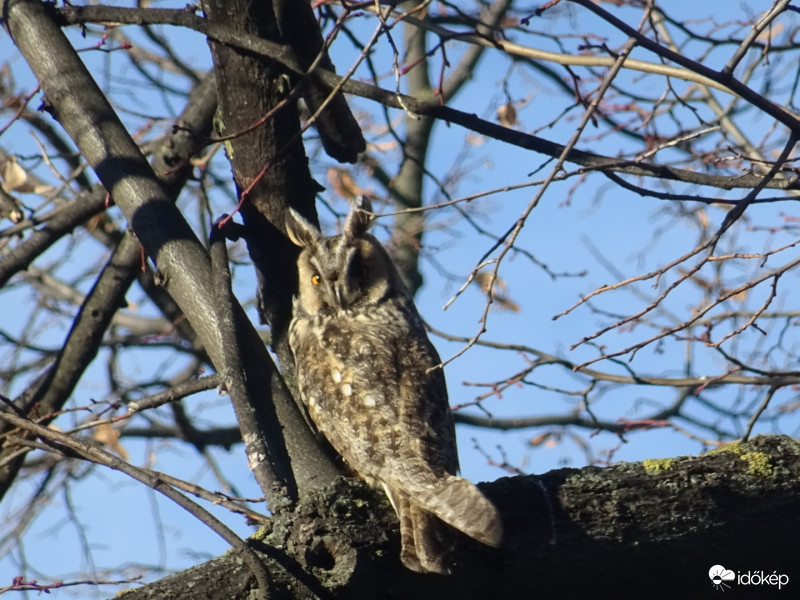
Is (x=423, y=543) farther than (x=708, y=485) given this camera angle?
No

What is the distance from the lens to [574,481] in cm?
243

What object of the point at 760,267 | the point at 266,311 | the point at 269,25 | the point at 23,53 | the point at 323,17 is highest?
the point at 323,17

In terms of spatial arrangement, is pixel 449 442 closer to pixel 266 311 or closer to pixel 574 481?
pixel 574 481

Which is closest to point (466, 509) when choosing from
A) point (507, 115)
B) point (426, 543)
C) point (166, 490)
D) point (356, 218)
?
point (426, 543)

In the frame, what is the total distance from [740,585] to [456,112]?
167 centimetres

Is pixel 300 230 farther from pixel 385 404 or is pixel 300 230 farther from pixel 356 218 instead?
pixel 385 404

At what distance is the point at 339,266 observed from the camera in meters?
3.34

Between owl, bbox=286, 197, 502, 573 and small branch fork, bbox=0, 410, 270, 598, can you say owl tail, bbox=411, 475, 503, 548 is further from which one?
small branch fork, bbox=0, 410, 270, 598

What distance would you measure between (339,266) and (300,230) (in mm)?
223

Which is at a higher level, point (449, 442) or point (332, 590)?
point (449, 442)

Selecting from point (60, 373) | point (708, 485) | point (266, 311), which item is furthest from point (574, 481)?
point (60, 373)
